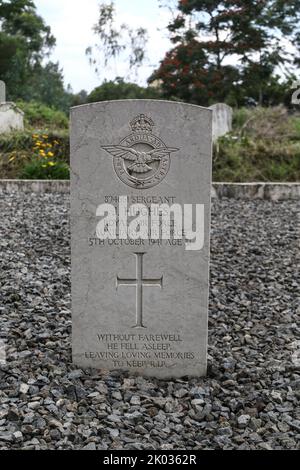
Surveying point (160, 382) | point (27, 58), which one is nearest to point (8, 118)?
point (160, 382)

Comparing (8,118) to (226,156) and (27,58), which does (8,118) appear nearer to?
(226,156)

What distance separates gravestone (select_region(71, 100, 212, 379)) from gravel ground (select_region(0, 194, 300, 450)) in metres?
0.19

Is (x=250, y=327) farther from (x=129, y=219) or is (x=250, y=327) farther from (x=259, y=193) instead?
(x=259, y=193)

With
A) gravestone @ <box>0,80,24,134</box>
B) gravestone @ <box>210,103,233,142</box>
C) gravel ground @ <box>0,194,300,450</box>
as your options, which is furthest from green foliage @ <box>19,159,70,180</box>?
gravel ground @ <box>0,194,300,450</box>

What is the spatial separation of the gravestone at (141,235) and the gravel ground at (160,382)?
187mm

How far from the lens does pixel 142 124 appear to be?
352cm

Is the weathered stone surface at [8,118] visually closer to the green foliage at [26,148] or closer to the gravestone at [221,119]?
the green foliage at [26,148]

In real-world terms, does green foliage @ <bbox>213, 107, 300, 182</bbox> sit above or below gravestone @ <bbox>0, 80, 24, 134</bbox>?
below

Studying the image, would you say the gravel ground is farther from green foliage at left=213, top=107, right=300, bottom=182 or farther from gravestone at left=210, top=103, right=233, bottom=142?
gravestone at left=210, top=103, right=233, bottom=142

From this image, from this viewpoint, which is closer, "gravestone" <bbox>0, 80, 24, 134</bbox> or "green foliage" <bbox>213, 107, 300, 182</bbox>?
"green foliage" <bbox>213, 107, 300, 182</bbox>

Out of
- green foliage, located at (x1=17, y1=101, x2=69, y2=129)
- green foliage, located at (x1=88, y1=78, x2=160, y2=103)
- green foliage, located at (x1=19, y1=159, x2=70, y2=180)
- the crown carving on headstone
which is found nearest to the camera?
the crown carving on headstone

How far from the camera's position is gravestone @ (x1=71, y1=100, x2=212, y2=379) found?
139 inches

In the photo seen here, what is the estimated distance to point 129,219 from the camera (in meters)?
3.58

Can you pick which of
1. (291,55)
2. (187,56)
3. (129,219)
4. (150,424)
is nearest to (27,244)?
(129,219)
